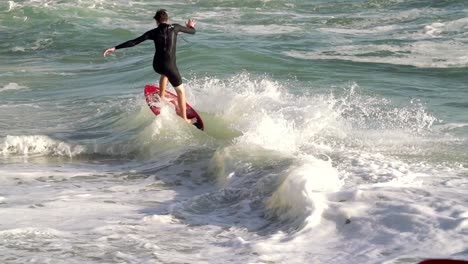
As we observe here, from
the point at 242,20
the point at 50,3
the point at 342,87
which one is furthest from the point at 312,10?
the point at 342,87

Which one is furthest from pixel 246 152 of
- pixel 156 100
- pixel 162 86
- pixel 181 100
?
pixel 156 100

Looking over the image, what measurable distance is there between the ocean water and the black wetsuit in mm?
915

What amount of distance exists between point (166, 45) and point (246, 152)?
6.74ft

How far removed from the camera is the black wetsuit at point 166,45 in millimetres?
11453

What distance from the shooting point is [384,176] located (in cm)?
889

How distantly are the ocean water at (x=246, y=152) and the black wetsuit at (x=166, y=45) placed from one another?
915mm

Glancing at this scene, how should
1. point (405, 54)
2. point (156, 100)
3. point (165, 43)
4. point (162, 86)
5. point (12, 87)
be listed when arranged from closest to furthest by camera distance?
point (165, 43)
point (162, 86)
point (156, 100)
point (12, 87)
point (405, 54)

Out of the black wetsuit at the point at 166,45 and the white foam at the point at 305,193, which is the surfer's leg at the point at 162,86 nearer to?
the black wetsuit at the point at 166,45

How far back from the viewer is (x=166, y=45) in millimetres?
11531

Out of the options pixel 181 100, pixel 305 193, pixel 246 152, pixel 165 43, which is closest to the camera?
pixel 305 193

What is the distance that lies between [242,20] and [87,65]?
8.70 metres

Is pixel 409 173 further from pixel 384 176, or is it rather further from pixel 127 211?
pixel 127 211

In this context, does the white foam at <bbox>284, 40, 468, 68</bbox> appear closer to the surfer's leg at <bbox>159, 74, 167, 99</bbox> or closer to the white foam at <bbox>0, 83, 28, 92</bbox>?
the white foam at <bbox>0, 83, 28, 92</bbox>

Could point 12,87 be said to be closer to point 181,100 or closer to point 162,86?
point 162,86
